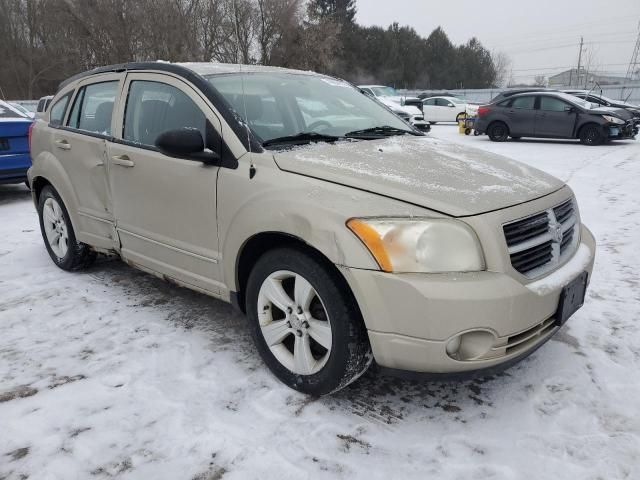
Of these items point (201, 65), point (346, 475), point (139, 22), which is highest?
point (139, 22)

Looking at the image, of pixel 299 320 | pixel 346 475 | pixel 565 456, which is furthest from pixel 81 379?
pixel 565 456

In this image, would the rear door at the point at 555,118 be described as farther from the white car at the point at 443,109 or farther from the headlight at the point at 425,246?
the headlight at the point at 425,246

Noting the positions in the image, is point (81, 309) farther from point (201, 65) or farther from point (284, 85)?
point (284, 85)

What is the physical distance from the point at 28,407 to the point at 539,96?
47.6 ft

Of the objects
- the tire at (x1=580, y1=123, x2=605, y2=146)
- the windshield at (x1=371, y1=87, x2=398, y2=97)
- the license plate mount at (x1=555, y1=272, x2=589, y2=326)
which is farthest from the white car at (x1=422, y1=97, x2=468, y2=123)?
the license plate mount at (x1=555, y1=272, x2=589, y2=326)

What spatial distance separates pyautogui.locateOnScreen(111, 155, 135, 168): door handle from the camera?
332cm

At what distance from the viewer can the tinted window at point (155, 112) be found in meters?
3.01

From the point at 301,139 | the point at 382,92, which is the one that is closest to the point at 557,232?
the point at 301,139

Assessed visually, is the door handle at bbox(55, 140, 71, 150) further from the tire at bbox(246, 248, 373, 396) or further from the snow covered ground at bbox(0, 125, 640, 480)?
the tire at bbox(246, 248, 373, 396)

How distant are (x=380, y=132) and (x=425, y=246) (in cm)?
144

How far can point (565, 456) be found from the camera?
6.86 feet

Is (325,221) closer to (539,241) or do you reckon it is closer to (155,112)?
(539,241)

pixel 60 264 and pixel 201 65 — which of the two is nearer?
pixel 201 65

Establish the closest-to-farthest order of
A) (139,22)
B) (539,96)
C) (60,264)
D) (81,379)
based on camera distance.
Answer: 1. (81,379)
2. (60,264)
3. (539,96)
4. (139,22)
